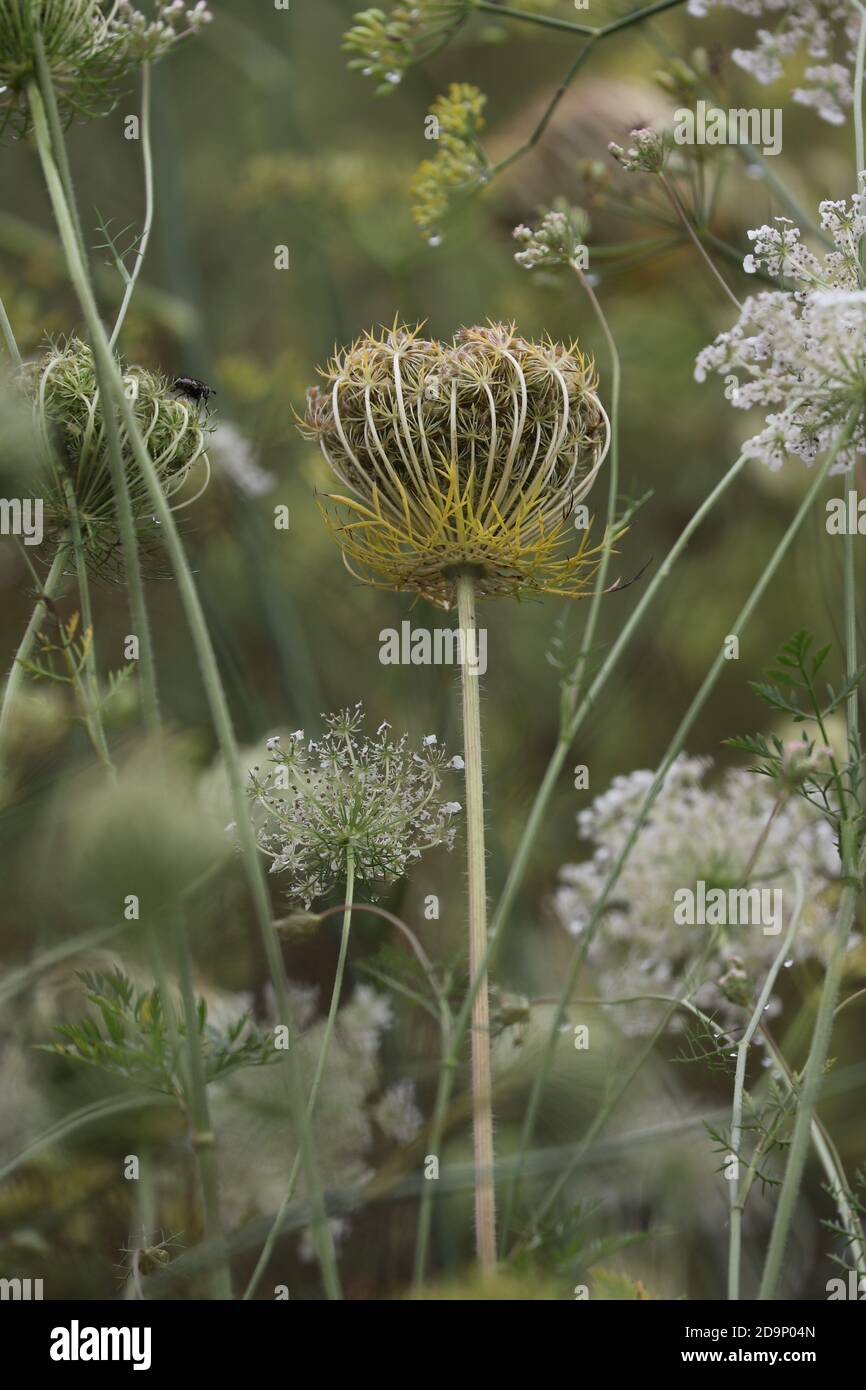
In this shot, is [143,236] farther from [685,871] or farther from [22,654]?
[685,871]

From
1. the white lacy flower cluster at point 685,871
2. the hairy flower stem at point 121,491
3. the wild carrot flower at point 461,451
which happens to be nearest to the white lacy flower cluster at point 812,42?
the wild carrot flower at point 461,451

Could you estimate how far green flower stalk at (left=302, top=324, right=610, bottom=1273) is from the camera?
120 centimetres

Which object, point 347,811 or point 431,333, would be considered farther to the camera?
point 431,333

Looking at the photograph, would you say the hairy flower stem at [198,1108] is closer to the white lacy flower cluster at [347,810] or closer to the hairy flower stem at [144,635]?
the hairy flower stem at [144,635]

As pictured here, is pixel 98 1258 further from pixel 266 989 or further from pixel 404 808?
pixel 404 808

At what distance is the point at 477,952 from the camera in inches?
44.6

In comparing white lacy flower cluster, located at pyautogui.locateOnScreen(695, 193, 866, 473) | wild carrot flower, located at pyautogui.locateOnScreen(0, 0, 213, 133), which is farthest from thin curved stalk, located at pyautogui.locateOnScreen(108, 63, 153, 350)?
white lacy flower cluster, located at pyautogui.locateOnScreen(695, 193, 866, 473)

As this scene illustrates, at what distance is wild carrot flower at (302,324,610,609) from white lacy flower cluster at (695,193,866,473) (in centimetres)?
16

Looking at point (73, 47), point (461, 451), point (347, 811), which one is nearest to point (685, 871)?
point (347, 811)

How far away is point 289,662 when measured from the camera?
2.01 meters

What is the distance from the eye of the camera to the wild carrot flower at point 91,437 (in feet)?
3.94

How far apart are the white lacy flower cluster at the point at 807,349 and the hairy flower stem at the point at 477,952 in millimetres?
288

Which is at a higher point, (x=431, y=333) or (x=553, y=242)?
(x=431, y=333)
